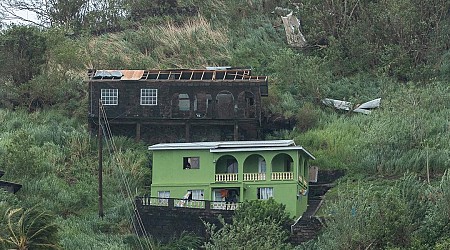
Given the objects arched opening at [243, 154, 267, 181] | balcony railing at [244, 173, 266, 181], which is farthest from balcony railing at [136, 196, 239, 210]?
arched opening at [243, 154, 267, 181]

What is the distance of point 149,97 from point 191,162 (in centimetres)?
711

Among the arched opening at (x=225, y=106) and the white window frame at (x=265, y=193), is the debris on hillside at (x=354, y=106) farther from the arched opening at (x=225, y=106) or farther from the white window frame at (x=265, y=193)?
the white window frame at (x=265, y=193)

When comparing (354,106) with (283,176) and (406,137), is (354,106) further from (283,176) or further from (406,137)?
(283,176)

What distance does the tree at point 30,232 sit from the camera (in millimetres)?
48781

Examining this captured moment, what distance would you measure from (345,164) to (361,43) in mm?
13799

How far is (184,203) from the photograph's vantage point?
58.6 m

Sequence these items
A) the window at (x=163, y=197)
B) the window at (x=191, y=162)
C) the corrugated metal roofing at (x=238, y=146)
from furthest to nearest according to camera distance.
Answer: the window at (x=191, y=162) < the corrugated metal roofing at (x=238, y=146) < the window at (x=163, y=197)

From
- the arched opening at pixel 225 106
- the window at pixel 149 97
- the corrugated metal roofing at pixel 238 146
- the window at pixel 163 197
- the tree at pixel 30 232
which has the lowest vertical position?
the tree at pixel 30 232

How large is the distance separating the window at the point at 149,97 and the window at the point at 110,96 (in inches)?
43.8

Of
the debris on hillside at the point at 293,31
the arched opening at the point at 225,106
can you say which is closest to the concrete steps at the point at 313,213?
the arched opening at the point at 225,106

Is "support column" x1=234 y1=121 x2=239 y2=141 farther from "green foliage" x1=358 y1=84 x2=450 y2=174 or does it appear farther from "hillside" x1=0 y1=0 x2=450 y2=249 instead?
"green foliage" x1=358 y1=84 x2=450 y2=174

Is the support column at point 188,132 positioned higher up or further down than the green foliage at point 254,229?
higher up

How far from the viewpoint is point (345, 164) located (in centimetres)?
6353

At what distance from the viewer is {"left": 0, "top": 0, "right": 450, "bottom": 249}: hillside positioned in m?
55.4
